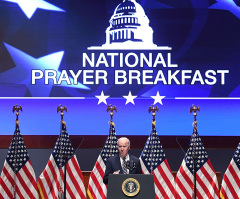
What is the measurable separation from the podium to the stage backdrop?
323 centimetres

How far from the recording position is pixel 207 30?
8.73m

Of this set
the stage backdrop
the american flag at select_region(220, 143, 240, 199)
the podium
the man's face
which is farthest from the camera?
the stage backdrop

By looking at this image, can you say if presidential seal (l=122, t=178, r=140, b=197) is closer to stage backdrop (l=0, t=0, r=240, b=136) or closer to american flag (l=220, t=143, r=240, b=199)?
american flag (l=220, t=143, r=240, b=199)

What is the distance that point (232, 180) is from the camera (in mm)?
7898

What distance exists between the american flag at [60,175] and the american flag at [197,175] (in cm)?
158

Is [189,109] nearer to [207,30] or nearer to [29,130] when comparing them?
[207,30]

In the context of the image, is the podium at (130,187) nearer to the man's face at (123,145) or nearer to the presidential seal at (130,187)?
the presidential seal at (130,187)

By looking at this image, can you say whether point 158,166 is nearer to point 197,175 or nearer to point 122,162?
point 197,175

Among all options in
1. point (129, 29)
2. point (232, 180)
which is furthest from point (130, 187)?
point (129, 29)

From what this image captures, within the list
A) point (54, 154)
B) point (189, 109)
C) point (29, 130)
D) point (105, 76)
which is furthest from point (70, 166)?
point (189, 109)

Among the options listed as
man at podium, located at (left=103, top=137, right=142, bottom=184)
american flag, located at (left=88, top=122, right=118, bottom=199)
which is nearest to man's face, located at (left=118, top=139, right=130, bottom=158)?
man at podium, located at (left=103, top=137, right=142, bottom=184)

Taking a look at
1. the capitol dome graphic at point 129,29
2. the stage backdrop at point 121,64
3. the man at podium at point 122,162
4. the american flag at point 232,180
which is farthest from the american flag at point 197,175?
the capitol dome graphic at point 129,29

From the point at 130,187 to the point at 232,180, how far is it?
10.3 ft

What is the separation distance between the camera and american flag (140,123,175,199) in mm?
7902
